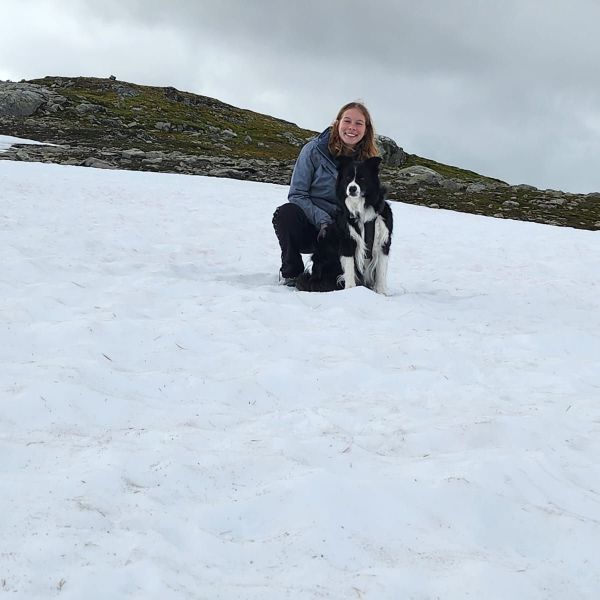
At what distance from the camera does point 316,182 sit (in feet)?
24.1

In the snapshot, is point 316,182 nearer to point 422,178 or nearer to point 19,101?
point 422,178

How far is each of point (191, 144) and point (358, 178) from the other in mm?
38396

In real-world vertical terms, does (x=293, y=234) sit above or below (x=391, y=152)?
below

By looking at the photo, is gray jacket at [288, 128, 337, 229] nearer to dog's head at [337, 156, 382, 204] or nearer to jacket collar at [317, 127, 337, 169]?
jacket collar at [317, 127, 337, 169]

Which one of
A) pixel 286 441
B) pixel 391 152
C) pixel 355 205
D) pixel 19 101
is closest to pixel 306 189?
pixel 355 205

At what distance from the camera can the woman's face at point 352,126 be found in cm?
690

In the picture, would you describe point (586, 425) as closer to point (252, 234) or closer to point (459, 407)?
point (459, 407)

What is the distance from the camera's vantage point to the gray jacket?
284 inches

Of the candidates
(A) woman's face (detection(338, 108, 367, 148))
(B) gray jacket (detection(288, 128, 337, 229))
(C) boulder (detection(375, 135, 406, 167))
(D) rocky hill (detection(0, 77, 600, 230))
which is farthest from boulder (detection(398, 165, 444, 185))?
(A) woman's face (detection(338, 108, 367, 148))

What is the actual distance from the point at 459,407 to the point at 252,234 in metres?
8.37

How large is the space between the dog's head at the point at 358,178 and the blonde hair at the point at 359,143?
0.86 ft

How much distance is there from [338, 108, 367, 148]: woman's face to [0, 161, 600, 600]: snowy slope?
77.8 inches

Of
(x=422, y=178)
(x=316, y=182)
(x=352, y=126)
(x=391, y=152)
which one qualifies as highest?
(x=391, y=152)

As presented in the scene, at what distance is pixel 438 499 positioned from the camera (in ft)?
8.57
